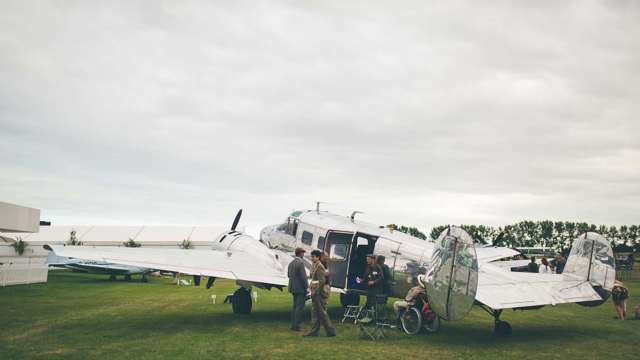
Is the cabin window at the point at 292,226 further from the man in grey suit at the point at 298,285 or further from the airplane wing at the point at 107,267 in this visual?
the airplane wing at the point at 107,267

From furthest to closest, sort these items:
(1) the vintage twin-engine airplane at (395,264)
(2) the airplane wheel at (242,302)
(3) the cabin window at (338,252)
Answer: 1. (2) the airplane wheel at (242,302)
2. (3) the cabin window at (338,252)
3. (1) the vintage twin-engine airplane at (395,264)

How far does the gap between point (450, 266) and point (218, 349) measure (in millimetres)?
4611

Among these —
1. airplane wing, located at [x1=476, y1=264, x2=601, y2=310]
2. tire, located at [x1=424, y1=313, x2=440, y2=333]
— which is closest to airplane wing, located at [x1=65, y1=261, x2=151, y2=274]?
tire, located at [x1=424, y1=313, x2=440, y2=333]

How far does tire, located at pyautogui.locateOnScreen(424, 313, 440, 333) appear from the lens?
11414 millimetres

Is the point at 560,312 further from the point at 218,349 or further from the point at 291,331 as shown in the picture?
the point at 218,349

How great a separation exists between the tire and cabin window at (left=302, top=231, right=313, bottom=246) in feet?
15.8

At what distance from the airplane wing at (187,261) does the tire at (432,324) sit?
12.2 feet

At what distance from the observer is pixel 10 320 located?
511 inches

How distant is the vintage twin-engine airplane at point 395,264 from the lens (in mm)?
9234

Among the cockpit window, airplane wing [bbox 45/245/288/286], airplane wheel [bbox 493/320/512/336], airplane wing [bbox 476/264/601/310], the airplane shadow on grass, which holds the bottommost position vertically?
the airplane shadow on grass

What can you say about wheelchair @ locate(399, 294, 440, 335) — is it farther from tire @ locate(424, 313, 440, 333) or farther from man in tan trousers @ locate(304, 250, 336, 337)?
man in tan trousers @ locate(304, 250, 336, 337)

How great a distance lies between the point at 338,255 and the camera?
45.8 ft

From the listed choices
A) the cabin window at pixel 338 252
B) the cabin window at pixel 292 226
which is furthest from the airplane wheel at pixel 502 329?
the cabin window at pixel 292 226

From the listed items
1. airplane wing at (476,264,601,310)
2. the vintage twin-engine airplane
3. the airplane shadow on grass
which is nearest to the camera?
the vintage twin-engine airplane
